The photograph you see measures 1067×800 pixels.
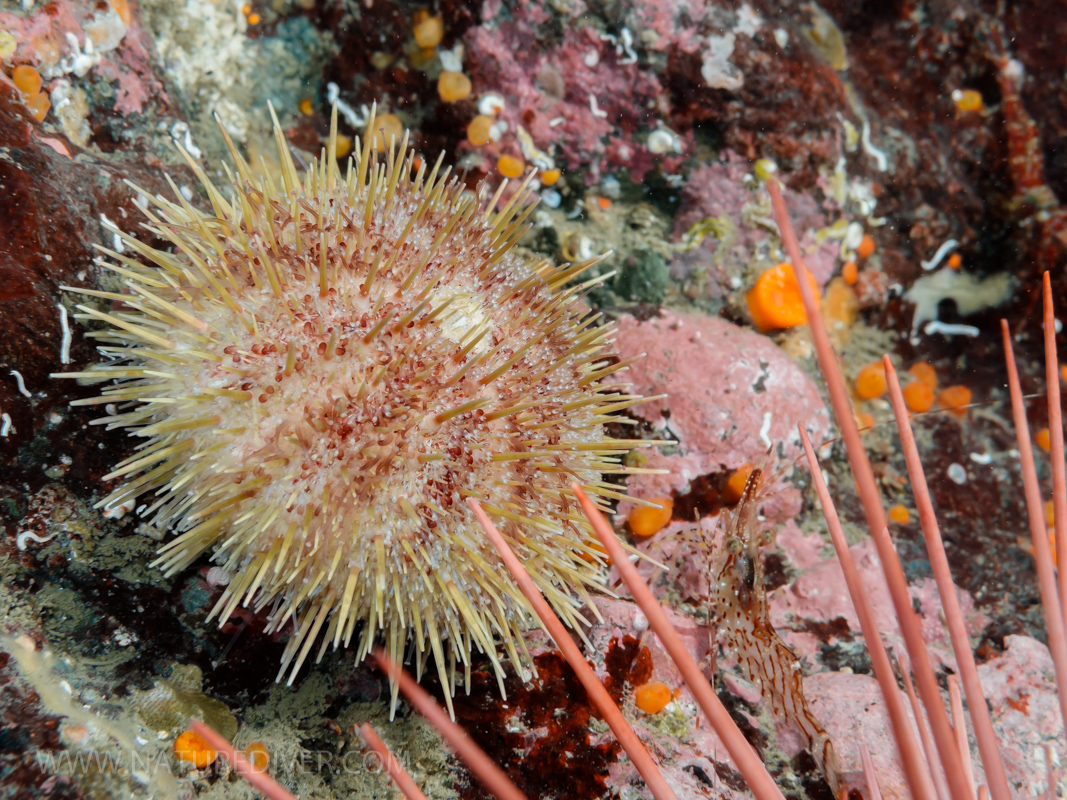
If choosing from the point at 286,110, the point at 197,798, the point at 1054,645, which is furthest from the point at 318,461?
the point at 286,110

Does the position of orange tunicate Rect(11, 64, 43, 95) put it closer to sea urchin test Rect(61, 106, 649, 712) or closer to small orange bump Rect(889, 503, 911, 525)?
sea urchin test Rect(61, 106, 649, 712)

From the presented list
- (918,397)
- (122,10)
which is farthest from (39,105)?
(918,397)

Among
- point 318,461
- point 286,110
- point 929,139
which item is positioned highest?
point 929,139

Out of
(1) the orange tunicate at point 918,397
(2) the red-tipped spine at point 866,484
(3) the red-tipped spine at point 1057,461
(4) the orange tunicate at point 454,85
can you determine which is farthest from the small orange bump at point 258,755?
(1) the orange tunicate at point 918,397

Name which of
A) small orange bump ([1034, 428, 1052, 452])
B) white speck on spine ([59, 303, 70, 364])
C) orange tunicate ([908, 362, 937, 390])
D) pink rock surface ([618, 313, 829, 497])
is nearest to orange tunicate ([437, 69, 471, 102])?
pink rock surface ([618, 313, 829, 497])

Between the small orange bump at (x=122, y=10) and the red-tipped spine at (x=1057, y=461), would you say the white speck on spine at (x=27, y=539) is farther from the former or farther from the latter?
the red-tipped spine at (x=1057, y=461)

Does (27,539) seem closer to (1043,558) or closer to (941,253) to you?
(1043,558)

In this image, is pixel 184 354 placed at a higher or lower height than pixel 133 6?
lower

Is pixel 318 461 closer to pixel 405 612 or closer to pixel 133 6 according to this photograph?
pixel 405 612
